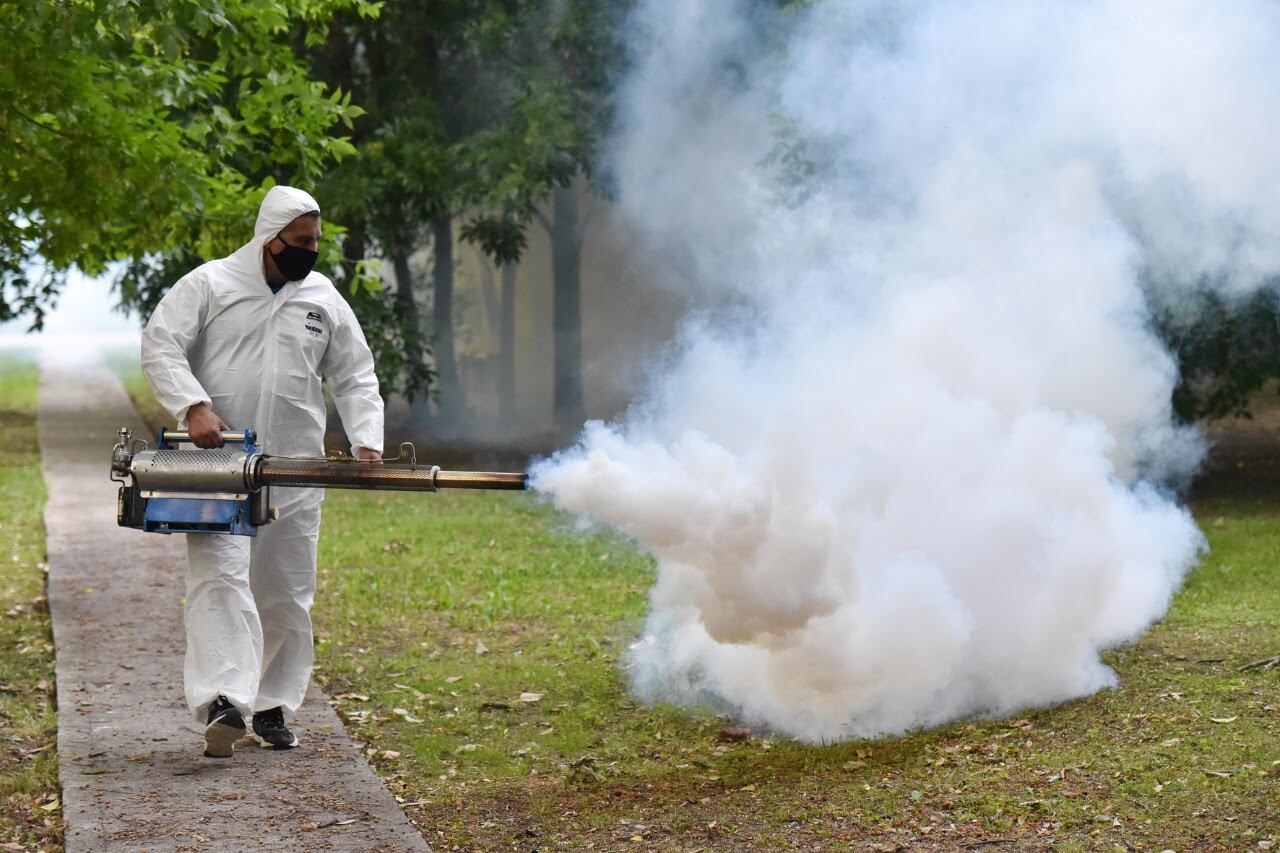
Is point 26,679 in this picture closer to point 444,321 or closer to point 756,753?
point 756,753

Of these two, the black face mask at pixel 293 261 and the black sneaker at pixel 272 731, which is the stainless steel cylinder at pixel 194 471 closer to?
the black face mask at pixel 293 261

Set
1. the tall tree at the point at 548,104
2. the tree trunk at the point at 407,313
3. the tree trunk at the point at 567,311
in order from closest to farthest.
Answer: the tall tree at the point at 548,104 < the tree trunk at the point at 407,313 < the tree trunk at the point at 567,311

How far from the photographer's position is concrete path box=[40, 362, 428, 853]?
15.7 ft

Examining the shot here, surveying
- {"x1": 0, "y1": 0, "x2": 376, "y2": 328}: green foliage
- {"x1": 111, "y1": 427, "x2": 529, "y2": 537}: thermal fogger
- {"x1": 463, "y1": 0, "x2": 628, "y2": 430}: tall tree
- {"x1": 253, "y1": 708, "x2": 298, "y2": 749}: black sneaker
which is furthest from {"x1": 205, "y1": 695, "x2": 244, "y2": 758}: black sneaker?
{"x1": 463, "y1": 0, "x2": 628, "y2": 430}: tall tree

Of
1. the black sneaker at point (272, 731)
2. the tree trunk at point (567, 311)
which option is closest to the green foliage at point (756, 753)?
the black sneaker at point (272, 731)

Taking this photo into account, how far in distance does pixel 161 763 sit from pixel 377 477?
1498 millimetres

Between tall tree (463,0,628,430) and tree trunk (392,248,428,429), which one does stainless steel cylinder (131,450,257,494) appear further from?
tree trunk (392,248,428,429)

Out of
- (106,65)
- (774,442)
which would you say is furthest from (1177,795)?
(106,65)

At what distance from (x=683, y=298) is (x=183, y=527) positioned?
1277cm

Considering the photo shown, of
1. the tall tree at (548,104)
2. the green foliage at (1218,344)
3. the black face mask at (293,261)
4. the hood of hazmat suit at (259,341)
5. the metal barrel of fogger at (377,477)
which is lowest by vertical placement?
the metal barrel of fogger at (377,477)

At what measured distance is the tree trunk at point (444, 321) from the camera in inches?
838

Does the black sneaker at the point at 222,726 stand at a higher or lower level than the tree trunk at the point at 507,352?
lower

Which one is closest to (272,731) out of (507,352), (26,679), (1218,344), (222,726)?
(222,726)

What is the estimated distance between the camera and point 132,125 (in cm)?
775
